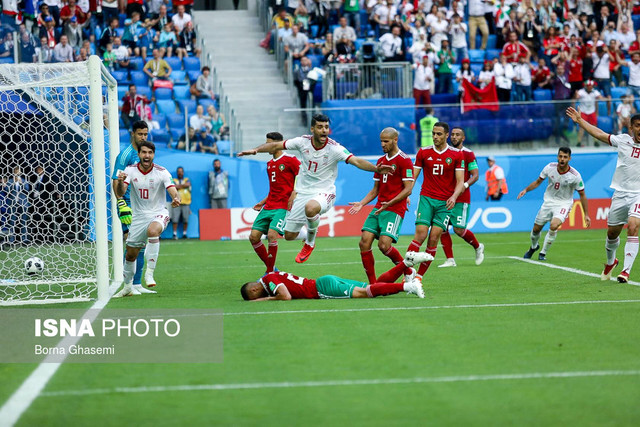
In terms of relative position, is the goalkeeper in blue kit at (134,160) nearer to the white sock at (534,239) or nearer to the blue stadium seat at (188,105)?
the white sock at (534,239)

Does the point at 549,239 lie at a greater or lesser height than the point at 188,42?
lesser

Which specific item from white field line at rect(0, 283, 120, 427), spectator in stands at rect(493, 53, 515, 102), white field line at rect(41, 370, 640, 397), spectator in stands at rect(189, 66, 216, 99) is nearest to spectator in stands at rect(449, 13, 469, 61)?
spectator in stands at rect(493, 53, 515, 102)

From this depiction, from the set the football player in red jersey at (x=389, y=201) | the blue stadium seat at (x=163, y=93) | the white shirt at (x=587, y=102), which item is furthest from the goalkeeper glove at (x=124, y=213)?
the white shirt at (x=587, y=102)

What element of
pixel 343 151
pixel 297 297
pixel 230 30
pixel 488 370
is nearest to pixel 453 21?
pixel 230 30

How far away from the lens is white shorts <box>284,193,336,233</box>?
40.6 feet

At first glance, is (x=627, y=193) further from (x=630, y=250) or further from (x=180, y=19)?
Answer: (x=180, y=19)

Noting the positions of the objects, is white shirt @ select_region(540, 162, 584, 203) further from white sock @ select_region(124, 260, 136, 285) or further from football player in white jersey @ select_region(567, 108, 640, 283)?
white sock @ select_region(124, 260, 136, 285)

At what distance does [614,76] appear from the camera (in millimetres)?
28234

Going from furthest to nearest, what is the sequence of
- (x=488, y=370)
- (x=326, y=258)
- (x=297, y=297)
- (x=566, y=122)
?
(x=566, y=122) → (x=326, y=258) → (x=297, y=297) → (x=488, y=370)

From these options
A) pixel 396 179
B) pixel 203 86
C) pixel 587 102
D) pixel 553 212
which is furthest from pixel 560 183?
pixel 203 86

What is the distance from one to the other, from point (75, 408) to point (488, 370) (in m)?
2.93

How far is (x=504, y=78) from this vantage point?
86.1 ft

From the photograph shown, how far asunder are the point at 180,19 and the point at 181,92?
2727 mm

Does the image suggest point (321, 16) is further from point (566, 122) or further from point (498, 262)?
point (498, 262)
